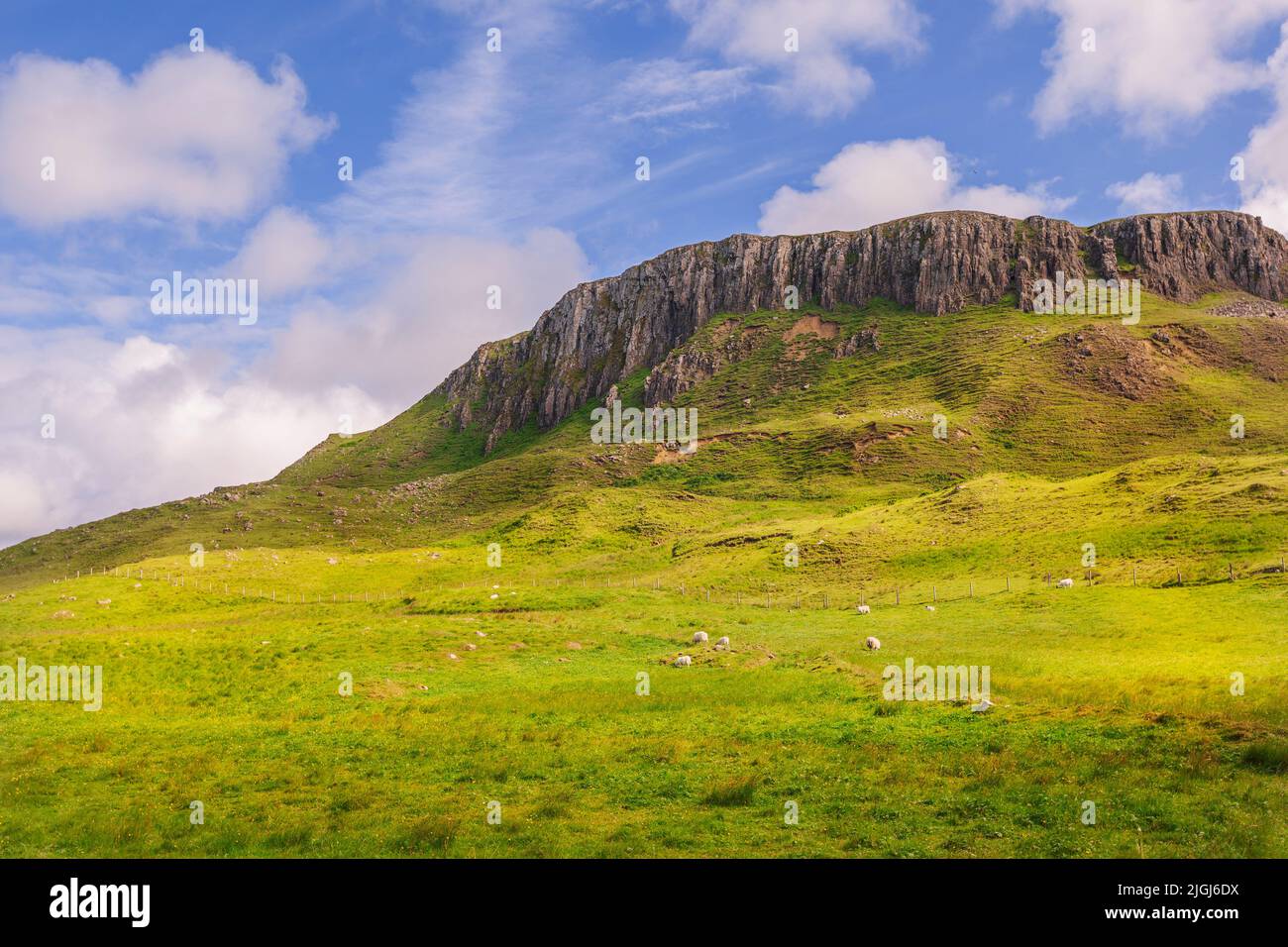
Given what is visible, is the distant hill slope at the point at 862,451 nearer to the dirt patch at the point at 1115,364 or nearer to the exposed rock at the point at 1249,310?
the dirt patch at the point at 1115,364

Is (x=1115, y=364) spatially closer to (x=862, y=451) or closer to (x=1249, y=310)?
(x=862, y=451)

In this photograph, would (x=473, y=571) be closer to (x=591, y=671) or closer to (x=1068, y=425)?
(x=591, y=671)

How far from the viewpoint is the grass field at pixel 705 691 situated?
16500 mm

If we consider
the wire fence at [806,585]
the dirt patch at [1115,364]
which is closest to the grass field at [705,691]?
the wire fence at [806,585]

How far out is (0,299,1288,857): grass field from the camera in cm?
1650

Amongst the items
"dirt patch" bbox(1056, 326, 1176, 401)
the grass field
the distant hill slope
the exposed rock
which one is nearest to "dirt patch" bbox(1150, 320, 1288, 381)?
the distant hill slope

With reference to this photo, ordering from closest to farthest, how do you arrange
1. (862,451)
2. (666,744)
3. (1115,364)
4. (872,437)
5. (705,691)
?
(666,744) → (705,691) → (862,451) → (872,437) → (1115,364)

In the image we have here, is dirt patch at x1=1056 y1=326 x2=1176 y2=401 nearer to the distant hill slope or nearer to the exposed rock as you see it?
the distant hill slope

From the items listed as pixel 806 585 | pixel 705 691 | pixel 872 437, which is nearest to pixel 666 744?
pixel 705 691

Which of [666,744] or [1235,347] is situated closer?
[666,744]

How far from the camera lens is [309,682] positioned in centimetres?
3634

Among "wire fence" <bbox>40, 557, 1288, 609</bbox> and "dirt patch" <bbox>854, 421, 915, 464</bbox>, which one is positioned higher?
"dirt patch" <bbox>854, 421, 915, 464</bbox>

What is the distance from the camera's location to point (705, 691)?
3322cm
